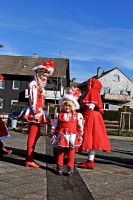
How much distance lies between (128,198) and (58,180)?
120 centimetres

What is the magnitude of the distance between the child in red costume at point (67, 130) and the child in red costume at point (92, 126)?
570mm

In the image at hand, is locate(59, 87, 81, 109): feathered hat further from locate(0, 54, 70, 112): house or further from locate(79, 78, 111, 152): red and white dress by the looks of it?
locate(0, 54, 70, 112): house

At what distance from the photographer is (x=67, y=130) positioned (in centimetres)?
577

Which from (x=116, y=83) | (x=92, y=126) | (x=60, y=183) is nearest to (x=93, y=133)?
(x=92, y=126)

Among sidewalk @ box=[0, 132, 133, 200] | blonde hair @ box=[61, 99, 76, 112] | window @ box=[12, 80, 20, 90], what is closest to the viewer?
sidewalk @ box=[0, 132, 133, 200]

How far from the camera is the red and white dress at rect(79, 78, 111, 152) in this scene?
639 cm

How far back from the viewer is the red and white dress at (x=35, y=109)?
242 inches

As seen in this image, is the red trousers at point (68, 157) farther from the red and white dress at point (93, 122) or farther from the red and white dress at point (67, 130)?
the red and white dress at point (93, 122)

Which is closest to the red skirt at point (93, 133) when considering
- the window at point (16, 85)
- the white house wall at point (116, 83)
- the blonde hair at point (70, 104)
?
the blonde hair at point (70, 104)

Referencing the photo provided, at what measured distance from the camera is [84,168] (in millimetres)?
6391

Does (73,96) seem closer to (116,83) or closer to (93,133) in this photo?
(93,133)

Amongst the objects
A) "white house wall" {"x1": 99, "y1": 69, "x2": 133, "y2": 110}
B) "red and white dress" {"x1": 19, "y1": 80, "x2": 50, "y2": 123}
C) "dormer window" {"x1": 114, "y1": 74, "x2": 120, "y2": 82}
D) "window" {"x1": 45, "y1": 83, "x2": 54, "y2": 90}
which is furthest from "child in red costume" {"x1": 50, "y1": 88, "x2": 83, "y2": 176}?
"dormer window" {"x1": 114, "y1": 74, "x2": 120, "y2": 82}

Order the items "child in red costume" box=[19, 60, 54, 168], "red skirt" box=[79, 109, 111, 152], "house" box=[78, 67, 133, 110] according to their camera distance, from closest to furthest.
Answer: "child in red costume" box=[19, 60, 54, 168], "red skirt" box=[79, 109, 111, 152], "house" box=[78, 67, 133, 110]

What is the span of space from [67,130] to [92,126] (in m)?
0.90
